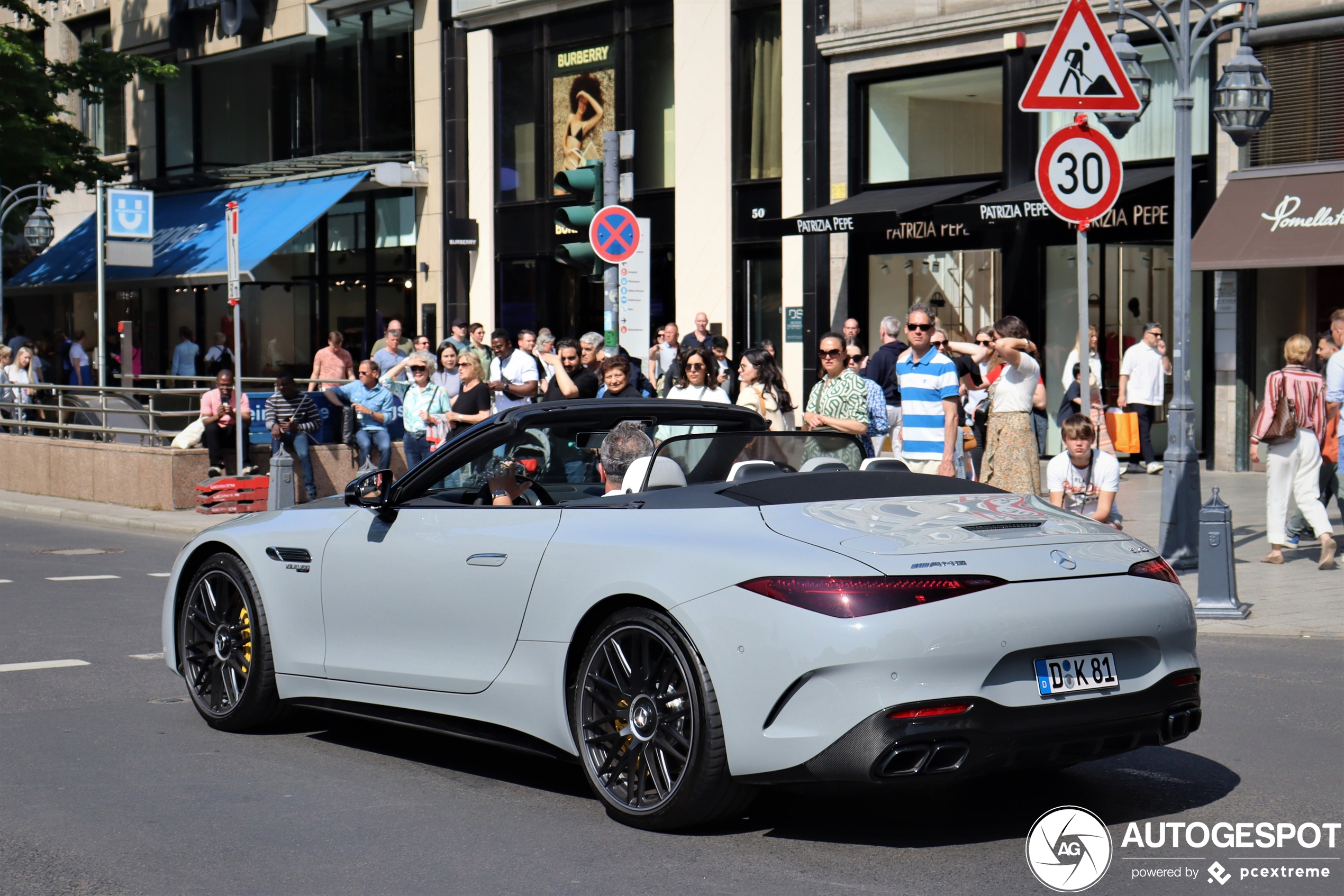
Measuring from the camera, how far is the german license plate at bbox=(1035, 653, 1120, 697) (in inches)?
193

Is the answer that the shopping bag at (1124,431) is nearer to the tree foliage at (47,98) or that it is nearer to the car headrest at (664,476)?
the car headrest at (664,476)

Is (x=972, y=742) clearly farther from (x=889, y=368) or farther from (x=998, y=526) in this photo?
(x=889, y=368)

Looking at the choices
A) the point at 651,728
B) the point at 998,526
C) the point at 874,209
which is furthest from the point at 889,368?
the point at 651,728

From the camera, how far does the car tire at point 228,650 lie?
6840mm

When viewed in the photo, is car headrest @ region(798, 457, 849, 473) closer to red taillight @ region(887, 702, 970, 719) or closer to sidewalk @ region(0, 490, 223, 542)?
red taillight @ region(887, 702, 970, 719)

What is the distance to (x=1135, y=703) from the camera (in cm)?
507

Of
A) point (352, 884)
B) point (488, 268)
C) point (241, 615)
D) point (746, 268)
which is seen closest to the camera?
point (352, 884)

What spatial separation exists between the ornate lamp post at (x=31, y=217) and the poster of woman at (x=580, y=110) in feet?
32.4

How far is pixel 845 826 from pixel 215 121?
3476 centimetres

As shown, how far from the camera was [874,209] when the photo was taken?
22.3 meters

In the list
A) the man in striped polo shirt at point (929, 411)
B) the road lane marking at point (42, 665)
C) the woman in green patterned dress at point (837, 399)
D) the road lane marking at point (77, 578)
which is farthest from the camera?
the road lane marking at point (77, 578)

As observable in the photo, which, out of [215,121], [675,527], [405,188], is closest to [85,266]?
[215,121]

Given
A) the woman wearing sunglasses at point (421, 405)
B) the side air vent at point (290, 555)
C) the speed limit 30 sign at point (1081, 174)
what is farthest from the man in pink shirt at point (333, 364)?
the side air vent at point (290, 555)

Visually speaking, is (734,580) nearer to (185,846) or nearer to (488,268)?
(185,846)
